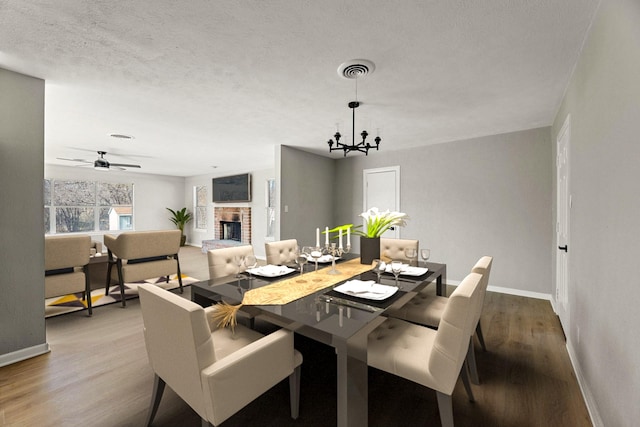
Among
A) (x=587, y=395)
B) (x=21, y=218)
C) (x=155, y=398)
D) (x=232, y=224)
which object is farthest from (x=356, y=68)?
(x=232, y=224)

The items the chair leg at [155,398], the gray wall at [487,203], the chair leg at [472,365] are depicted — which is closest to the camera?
the chair leg at [155,398]

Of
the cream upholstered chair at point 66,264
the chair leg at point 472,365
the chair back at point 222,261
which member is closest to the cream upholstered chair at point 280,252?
the chair back at point 222,261

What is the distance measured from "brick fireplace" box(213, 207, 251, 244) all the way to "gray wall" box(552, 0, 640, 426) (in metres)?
6.71

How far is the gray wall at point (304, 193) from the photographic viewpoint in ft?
15.5

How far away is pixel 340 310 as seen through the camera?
4.68 feet

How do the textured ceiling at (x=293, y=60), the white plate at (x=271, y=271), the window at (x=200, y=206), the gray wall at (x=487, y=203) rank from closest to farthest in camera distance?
1. the textured ceiling at (x=293, y=60)
2. the white plate at (x=271, y=271)
3. the gray wall at (x=487, y=203)
4. the window at (x=200, y=206)

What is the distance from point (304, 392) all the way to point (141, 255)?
2.91 meters

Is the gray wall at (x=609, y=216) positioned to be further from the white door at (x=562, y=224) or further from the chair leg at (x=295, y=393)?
the chair leg at (x=295, y=393)

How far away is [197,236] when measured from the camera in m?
9.03

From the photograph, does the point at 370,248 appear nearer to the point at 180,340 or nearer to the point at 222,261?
the point at 222,261

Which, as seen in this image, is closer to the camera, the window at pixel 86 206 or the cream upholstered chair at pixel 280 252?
the cream upholstered chair at pixel 280 252

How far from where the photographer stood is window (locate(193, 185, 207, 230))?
8.84 meters

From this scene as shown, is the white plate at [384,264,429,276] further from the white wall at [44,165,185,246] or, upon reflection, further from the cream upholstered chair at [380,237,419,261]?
the white wall at [44,165,185,246]

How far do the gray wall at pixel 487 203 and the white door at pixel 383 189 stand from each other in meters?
0.11
